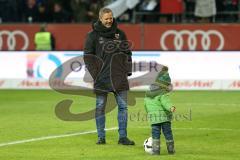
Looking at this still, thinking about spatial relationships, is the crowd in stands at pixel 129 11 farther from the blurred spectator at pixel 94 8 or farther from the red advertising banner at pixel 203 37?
the red advertising banner at pixel 203 37

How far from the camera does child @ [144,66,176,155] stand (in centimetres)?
1179

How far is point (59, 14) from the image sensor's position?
30844 millimetres

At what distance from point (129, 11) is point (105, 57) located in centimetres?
1843

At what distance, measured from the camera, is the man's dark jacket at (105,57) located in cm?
1298

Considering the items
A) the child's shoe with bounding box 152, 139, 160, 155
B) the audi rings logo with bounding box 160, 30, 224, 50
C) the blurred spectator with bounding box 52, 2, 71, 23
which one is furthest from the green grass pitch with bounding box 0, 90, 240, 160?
the blurred spectator with bounding box 52, 2, 71, 23

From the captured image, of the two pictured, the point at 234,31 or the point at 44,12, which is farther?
the point at 44,12

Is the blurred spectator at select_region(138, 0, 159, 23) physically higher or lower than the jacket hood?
lower

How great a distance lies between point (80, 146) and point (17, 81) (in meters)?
12.7

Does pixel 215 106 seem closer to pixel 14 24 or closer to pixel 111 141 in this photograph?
pixel 111 141

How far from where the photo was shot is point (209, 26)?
2869 centimetres

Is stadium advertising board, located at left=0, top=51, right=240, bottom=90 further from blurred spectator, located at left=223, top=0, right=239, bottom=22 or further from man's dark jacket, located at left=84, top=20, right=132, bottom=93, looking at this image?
man's dark jacket, located at left=84, top=20, right=132, bottom=93

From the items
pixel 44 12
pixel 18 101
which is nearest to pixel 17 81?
pixel 18 101

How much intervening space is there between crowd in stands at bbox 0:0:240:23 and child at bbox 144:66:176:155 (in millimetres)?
17852

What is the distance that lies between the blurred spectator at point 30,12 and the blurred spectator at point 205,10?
6.52m
